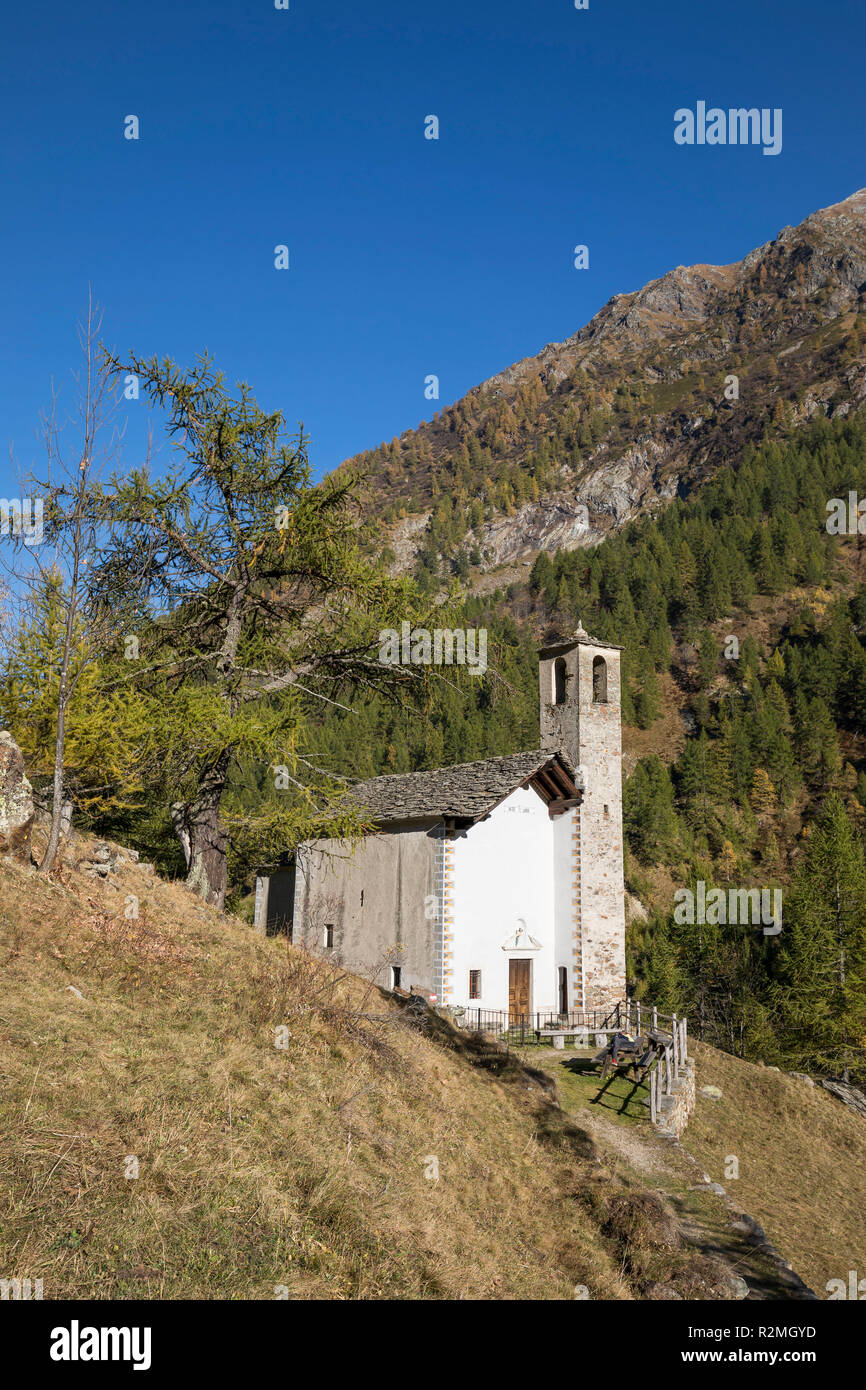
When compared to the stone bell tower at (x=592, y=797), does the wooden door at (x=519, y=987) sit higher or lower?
lower

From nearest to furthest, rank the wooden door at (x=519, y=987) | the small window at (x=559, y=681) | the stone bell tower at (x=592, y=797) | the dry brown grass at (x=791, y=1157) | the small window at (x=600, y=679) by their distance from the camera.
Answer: the dry brown grass at (x=791, y=1157), the wooden door at (x=519, y=987), the stone bell tower at (x=592, y=797), the small window at (x=600, y=679), the small window at (x=559, y=681)

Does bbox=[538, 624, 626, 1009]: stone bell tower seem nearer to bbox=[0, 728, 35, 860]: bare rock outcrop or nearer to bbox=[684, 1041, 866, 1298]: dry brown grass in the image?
bbox=[684, 1041, 866, 1298]: dry brown grass

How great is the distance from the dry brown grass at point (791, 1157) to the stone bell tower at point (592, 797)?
389 cm

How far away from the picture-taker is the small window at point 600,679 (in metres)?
26.1

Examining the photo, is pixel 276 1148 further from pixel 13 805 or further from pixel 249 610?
pixel 249 610

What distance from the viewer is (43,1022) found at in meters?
8.09

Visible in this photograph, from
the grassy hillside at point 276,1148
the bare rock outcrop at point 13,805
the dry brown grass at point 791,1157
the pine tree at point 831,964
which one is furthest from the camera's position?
the pine tree at point 831,964

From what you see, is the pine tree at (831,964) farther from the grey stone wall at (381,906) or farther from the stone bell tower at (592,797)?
the grey stone wall at (381,906)

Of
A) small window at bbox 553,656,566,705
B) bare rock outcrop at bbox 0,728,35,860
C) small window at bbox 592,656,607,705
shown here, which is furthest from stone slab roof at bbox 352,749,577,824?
bare rock outcrop at bbox 0,728,35,860

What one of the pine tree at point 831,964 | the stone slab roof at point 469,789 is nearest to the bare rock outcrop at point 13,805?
the stone slab roof at point 469,789

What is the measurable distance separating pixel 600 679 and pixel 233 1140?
2079 cm

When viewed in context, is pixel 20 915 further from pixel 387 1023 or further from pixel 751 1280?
pixel 751 1280
